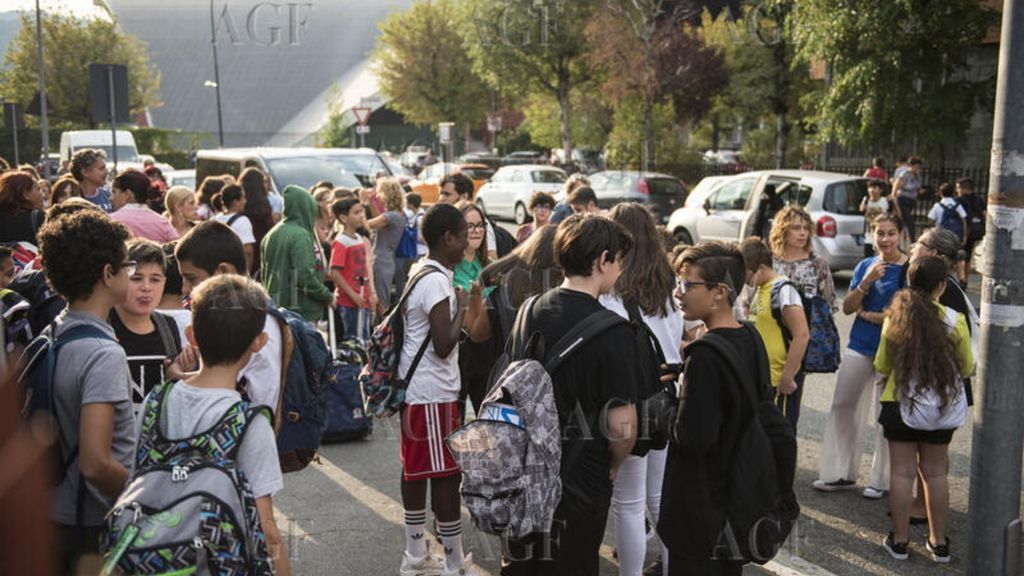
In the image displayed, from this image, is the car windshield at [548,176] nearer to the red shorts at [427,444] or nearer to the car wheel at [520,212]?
the car wheel at [520,212]

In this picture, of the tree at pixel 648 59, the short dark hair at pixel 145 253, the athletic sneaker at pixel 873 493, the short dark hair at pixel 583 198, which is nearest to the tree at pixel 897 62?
the tree at pixel 648 59

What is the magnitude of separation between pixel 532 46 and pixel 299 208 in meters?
31.2

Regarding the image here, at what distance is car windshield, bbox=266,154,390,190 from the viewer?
1438 cm

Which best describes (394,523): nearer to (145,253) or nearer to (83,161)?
(145,253)

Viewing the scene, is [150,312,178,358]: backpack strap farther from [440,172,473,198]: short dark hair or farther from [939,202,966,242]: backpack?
[939,202,966,242]: backpack

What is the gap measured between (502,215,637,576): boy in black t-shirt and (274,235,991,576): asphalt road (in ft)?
5.22

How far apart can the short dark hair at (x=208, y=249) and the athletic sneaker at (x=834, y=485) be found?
389cm

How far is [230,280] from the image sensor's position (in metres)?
3.13

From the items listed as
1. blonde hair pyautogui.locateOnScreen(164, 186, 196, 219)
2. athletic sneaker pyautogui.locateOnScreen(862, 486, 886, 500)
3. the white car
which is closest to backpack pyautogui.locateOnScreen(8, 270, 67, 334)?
blonde hair pyautogui.locateOnScreen(164, 186, 196, 219)

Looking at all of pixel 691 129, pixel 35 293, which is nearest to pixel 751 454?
pixel 35 293

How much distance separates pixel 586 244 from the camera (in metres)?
3.74

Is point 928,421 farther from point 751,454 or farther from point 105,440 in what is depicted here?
point 105,440

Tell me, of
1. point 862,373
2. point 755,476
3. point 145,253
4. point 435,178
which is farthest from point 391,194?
point 435,178

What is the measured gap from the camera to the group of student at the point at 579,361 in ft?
10.1
